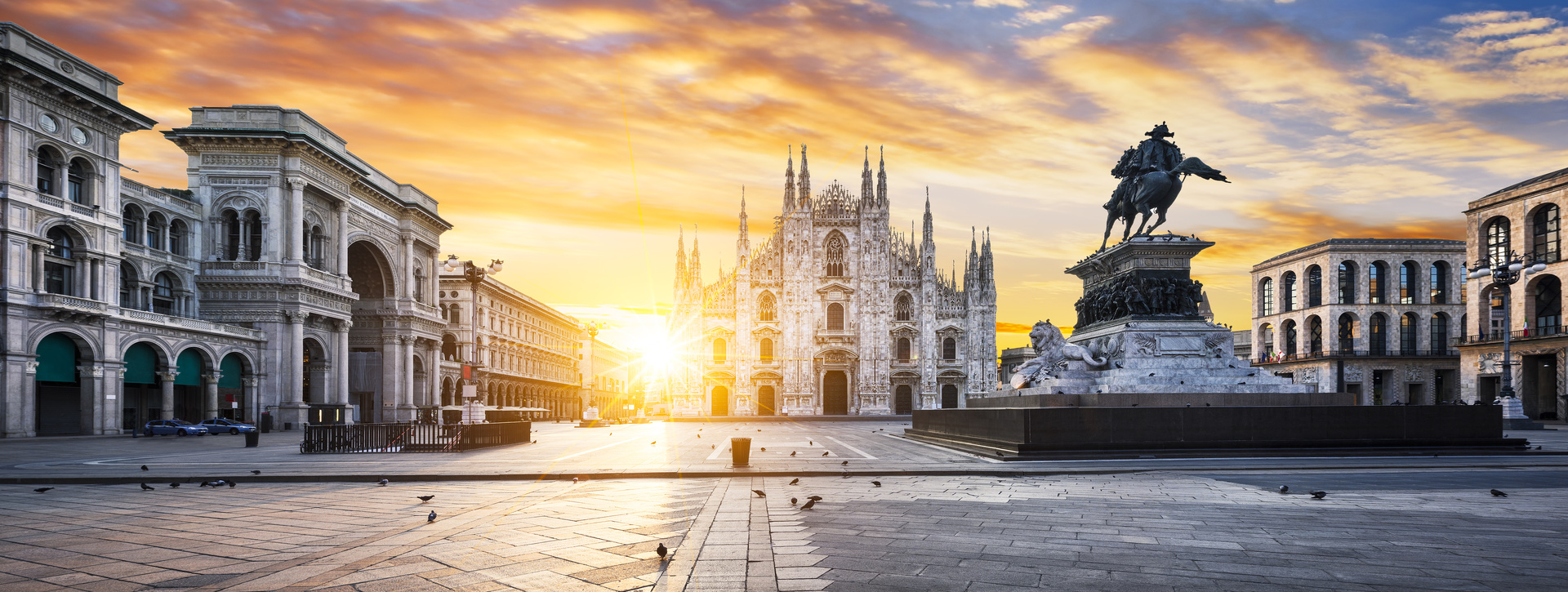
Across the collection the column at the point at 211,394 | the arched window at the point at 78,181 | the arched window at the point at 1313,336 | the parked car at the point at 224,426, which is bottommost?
the parked car at the point at 224,426

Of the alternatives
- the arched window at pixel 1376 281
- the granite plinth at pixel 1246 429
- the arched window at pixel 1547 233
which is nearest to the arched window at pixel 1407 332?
the arched window at pixel 1376 281

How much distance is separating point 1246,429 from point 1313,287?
204ft

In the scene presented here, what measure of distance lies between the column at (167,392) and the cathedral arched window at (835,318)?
158 feet

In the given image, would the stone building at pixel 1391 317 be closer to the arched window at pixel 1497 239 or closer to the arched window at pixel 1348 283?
the arched window at pixel 1348 283

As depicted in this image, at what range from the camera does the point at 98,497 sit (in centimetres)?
1236

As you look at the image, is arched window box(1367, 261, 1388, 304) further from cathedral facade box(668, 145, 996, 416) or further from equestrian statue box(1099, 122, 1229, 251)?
equestrian statue box(1099, 122, 1229, 251)

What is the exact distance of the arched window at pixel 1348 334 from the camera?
68250 millimetres

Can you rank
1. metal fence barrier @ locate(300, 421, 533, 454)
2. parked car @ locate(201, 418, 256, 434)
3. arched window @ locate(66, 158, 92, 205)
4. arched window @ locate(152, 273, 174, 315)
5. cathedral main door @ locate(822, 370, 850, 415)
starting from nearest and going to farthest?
metal fence barrier @ locate(300, 421, 533, 454), arched window @ locate(66, 158, 92, 205), parked car @ locate(201, 418, 256, 434), arched window @ locate(152, 273, 174, 315), cathedral main door @ locate(822, 370, 850, 415)

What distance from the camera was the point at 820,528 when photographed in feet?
28.9

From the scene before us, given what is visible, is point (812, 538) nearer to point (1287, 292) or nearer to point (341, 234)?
point (341, 234)

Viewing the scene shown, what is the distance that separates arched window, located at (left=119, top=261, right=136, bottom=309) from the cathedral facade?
39742 mm

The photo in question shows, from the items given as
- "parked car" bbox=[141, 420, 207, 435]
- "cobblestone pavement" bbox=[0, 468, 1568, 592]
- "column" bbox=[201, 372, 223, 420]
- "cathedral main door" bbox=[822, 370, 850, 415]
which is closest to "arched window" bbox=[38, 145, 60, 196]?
"parked car" bbox=[141, 420, 207, 435]

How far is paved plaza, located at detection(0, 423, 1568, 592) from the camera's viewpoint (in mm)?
6512

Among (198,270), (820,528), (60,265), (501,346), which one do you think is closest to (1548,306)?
(820,528)
